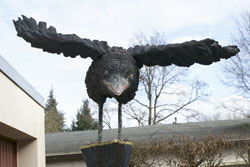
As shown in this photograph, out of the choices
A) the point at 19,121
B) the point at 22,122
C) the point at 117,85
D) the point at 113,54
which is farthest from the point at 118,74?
the point at 22,122

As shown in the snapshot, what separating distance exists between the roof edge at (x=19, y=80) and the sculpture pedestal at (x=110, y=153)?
3.66 meters

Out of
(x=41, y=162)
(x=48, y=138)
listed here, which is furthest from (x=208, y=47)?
(x=48, y=138)

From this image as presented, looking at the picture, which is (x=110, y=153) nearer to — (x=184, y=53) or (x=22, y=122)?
(x=184, y=53)

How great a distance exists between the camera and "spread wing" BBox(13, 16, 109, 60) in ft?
13.9

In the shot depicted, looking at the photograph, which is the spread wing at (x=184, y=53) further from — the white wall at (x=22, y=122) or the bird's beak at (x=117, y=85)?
the white wall at (x=22, y=122)

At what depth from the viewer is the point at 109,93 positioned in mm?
4156

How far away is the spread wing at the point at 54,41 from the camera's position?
13.9ft

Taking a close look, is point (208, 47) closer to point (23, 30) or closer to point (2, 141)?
point (23, 30)

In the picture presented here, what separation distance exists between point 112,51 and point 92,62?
0.26m

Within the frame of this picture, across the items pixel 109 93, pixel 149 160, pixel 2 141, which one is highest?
pixel 109 93

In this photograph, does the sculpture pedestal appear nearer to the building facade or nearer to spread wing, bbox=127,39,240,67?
spread wing, bbox=127,39,240,67

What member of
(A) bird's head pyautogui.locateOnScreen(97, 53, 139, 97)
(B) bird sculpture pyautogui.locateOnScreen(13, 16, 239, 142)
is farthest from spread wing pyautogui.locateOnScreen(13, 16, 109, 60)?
(A) bird's head pyautogui.locateOnScreen(97, 53, 139, 97)

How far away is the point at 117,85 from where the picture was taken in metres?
4.09

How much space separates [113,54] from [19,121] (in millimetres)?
4563
